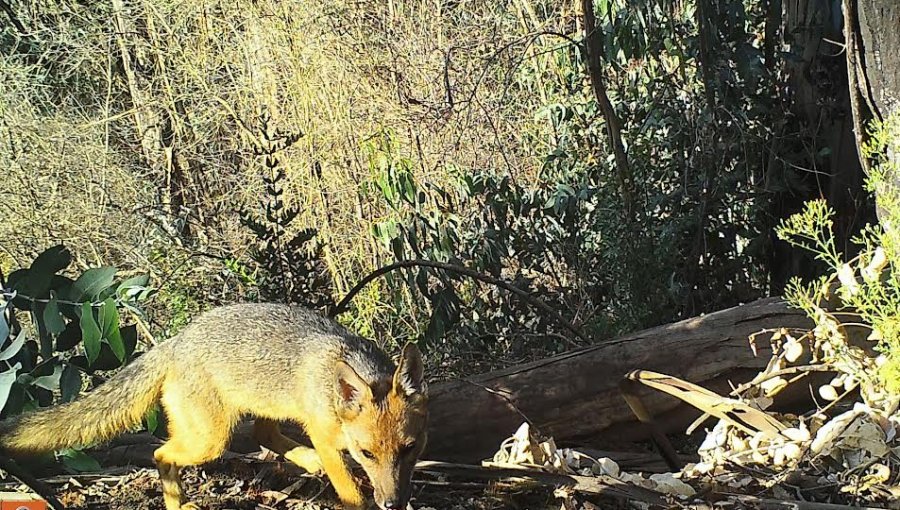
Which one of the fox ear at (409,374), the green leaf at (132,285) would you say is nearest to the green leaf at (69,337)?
the green leaf at (132,285)

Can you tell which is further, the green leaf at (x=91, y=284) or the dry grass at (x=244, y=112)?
the dry grass at (x=244, y=112)

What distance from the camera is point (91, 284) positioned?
10.0 feet

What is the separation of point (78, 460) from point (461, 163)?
3.37m

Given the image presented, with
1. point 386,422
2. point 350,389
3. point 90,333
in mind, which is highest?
point 90,333

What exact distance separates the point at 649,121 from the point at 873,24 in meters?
2.19

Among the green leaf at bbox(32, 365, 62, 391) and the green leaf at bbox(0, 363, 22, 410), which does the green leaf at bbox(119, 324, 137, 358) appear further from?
the green leaf at bbox(0, 363, 22, 410)

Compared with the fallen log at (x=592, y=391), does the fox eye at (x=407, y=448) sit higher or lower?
higher

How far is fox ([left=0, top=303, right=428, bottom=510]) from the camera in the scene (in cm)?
296

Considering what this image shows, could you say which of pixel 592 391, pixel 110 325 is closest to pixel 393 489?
pixel 110 325

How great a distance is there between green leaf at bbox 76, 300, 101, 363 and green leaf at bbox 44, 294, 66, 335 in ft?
0.21

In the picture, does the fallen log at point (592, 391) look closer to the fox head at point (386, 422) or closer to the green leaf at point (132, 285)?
the fox head at point (386, 422)

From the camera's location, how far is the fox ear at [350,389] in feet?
9.62

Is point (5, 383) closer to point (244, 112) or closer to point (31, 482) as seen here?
point (31, 482)

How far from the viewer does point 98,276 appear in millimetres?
3078
